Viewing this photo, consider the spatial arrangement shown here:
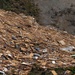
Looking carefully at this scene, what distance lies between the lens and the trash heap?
1131 cm

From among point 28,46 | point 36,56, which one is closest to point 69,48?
point 28,46

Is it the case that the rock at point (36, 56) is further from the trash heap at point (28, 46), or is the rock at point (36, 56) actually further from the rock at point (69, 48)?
the rock at point (69, 48)

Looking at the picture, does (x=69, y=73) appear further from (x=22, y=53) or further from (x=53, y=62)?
(x=22, y=53)

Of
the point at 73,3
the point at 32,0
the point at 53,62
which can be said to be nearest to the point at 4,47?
the point at 53,62

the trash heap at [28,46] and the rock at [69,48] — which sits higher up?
the trash heap at [28,46]

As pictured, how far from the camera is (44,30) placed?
49.5ft

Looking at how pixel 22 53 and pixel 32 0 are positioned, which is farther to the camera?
pixel 32 0

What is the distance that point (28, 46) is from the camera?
41.9 ft

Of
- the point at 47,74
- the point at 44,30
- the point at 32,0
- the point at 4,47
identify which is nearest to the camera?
the point at 47,74

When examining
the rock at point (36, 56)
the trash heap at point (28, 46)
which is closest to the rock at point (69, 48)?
the trash heap at point (28, 46)

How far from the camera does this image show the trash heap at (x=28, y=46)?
11312 millimetres

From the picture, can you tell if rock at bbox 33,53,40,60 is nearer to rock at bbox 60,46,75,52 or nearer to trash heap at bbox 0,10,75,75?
trash heap at bbox 0,10,75,75

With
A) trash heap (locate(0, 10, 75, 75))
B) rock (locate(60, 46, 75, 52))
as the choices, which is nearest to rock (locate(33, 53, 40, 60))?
trash heap (locate(0, 10, 75, 75))

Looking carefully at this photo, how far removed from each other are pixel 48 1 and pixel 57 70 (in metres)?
10.7
